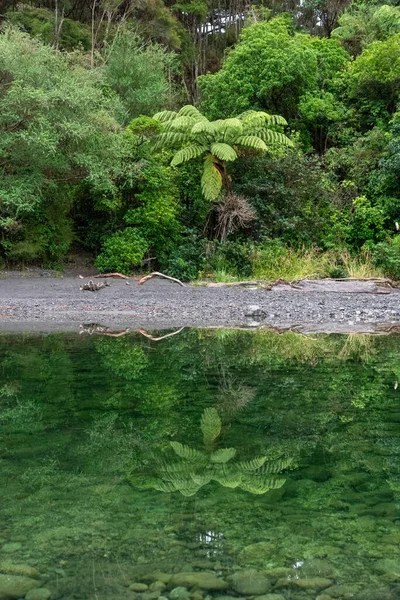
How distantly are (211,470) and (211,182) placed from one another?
14.0 m

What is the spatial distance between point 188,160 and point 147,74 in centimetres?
674

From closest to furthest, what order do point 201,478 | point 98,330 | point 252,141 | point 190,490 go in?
1. point 190,490
2. point 201,478
3. point 98,330
4. point 252,141

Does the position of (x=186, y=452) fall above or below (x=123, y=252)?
below

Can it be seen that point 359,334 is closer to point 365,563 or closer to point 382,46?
point 365,563

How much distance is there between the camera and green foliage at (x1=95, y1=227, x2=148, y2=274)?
17219 millimetres

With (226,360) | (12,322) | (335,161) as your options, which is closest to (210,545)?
(226,360)

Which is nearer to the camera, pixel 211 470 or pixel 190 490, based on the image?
pixel 190 490

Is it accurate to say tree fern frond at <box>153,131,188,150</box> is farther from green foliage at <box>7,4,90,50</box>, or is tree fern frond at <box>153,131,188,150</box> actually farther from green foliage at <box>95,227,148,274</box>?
green foliage at <box>7,4,90,50</box>

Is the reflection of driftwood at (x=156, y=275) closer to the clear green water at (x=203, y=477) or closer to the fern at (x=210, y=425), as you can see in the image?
the clear green water at (x=203, y=477)

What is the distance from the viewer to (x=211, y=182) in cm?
1731

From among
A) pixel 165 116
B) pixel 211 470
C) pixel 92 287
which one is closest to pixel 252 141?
pixel 165 116

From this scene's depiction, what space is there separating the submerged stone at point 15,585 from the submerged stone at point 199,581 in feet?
1.79

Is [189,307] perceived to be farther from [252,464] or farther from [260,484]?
[260,484]

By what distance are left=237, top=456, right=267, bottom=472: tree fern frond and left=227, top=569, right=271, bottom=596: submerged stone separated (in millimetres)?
1274
